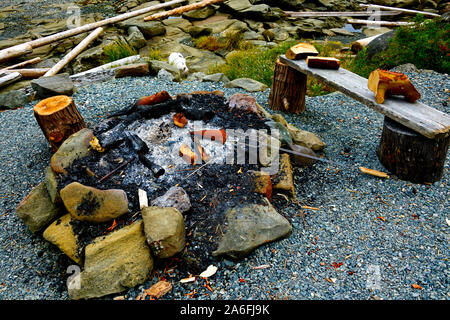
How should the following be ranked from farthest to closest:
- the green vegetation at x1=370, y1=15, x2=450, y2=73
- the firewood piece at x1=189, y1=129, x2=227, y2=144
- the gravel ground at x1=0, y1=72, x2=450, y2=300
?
1. the green vegetation at x1=370, y1=15, x2=450, y2=73
2. the firewood piece at x1=189, y1=129, x2=227, y2=144
3. the gravel ground at x1=0, y1=72, x2=450, y2=300

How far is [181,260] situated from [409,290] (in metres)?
1.58

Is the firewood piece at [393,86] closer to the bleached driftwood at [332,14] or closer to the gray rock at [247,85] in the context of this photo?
the gray rock at [247,85]

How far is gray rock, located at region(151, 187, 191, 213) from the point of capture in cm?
238

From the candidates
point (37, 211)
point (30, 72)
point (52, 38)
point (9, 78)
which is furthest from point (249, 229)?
point (52, 38)

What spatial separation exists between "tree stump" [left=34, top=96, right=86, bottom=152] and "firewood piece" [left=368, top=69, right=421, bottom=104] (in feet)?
10.3

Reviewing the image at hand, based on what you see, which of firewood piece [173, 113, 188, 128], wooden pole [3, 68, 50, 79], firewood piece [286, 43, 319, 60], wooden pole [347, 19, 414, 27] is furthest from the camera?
wooden pole [347, 19, 414, 27]

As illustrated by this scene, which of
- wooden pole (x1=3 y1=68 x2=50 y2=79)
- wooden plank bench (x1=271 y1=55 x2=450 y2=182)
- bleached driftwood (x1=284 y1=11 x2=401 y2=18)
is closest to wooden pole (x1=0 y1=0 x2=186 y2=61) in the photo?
wooden pole (x1=3 y1=68 x2=50 y2=79)

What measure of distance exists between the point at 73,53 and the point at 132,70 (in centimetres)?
291

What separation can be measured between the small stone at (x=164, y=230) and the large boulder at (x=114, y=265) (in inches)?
4.2

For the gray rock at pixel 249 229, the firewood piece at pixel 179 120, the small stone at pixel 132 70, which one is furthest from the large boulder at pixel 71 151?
the small stone at pixel 132 70

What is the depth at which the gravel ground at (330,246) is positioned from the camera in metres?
2.00

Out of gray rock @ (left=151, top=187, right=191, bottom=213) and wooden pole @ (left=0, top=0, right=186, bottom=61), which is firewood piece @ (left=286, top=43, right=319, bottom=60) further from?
wooden pole @ (left=0, top=0, right=186, bottom=61)

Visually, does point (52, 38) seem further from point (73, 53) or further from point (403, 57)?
point (403, 57)

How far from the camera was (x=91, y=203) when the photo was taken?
91.3 inches
